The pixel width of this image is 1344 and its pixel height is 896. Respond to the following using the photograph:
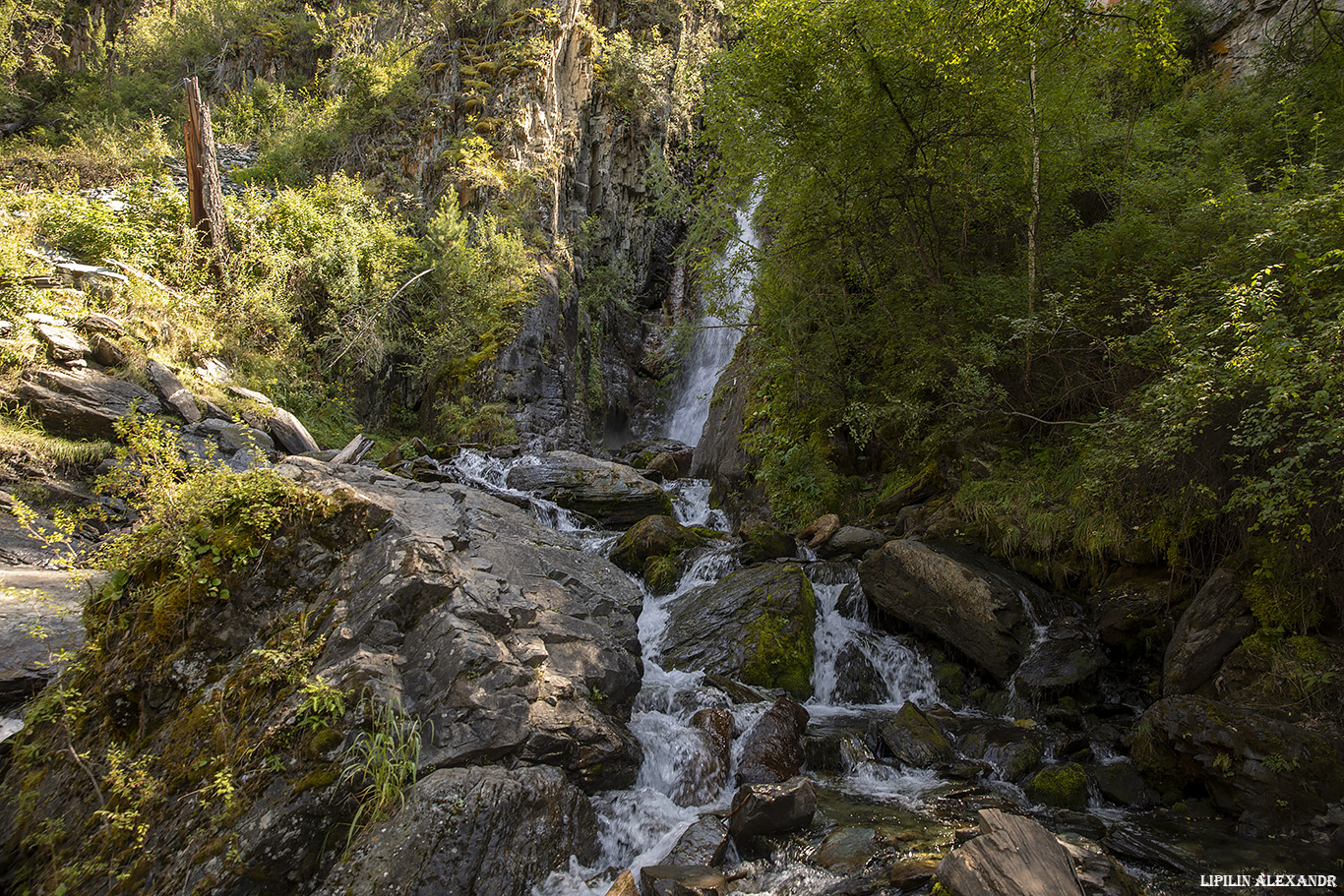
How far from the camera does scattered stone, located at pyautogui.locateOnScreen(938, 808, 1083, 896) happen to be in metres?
2.86

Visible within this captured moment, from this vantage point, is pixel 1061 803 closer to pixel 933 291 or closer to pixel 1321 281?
pixel 1321 281

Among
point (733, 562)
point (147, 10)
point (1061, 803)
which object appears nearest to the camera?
point (1061, 803)

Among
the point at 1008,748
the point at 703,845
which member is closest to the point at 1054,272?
the point at 1008,748

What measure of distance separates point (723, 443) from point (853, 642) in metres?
6.01

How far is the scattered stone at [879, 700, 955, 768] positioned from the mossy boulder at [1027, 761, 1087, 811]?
67cm

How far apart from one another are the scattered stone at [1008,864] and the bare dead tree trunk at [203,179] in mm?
14841

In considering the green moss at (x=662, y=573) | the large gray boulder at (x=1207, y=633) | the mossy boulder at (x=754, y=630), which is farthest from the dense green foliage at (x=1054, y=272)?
the mossy boulder at (x=754, y=630)

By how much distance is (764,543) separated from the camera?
27.5 feet

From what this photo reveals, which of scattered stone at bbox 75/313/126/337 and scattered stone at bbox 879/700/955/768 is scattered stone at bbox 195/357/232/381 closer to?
scattered stone at bbox 75/313/126/337

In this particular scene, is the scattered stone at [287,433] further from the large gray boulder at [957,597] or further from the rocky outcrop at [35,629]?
the large gray boulder at [957,597]

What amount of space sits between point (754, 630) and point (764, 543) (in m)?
2.02

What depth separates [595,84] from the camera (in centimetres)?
1989

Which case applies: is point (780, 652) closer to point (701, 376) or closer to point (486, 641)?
point (486, 641)

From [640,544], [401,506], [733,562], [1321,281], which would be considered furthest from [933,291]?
[401,506]
